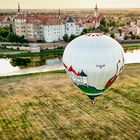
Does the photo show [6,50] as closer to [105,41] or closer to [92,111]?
[92,111]

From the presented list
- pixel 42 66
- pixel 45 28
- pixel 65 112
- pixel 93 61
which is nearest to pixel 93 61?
pixel 93 61

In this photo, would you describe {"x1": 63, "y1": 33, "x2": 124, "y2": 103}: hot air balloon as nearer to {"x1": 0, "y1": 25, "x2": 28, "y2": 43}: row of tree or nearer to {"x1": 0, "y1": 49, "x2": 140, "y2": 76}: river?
{"x1": 0, "y1": 49, "x2": 140, "y2": 76}: river

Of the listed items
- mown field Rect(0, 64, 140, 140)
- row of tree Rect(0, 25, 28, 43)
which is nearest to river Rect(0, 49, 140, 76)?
mown field Rect(0, 64, 140, 140)

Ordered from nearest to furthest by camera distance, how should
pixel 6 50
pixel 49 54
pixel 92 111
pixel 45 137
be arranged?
pixel 45 137 → pixel 92 111 → pixel 49 54 → pixel 6 50

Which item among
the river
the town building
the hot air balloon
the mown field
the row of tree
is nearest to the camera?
the hot air balloon

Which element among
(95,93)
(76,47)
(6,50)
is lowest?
(6,50)

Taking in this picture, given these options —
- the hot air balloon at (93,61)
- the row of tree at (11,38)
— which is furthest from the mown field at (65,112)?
the row of tree at (11,38)

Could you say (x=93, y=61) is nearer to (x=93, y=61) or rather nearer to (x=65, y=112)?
(x=93, y=61)

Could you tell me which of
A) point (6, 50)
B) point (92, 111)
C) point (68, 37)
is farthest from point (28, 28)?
point (92, 111)
